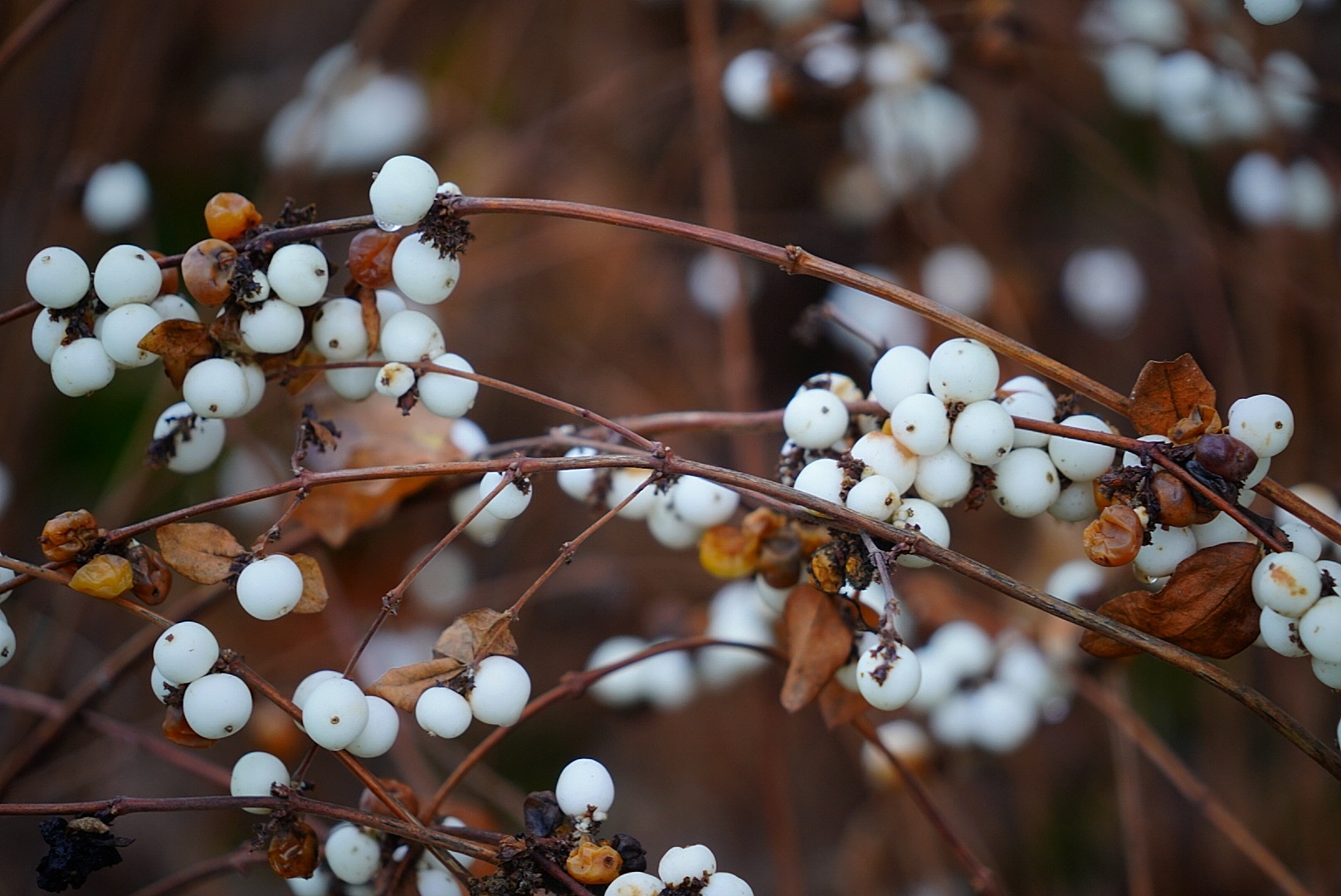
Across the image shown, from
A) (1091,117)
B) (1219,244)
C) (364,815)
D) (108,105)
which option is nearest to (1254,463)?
(364,815)

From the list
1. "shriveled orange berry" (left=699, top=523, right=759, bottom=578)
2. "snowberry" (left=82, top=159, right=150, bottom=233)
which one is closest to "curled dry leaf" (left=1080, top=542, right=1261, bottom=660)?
"shriveled orange berry" (left=699, top=523, right=759, bottom=578)

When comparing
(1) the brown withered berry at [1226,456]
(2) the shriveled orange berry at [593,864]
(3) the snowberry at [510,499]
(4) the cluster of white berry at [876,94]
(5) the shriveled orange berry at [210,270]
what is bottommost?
(2) the shriveled orange berry at [593,864]

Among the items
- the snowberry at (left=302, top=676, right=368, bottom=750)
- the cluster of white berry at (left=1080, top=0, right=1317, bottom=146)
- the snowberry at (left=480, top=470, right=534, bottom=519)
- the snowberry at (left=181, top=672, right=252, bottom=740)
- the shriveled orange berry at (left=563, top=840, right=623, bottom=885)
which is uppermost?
the cluster of white berry at (left=1080, top=0, right=1317, bottom=146)

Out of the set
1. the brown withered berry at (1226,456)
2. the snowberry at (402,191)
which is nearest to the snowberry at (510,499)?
the snowberry at (402,191)

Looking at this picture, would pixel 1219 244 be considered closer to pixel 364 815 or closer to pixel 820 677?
pixel 820 677

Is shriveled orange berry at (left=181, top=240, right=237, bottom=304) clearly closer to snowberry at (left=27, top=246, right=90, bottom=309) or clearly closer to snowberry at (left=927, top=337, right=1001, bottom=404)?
snowberry at (left=27, top=246, right=90, bottom=309)

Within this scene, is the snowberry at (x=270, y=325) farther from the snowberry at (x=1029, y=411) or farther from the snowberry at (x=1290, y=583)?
the snowberry at (x=1290, y=583)
